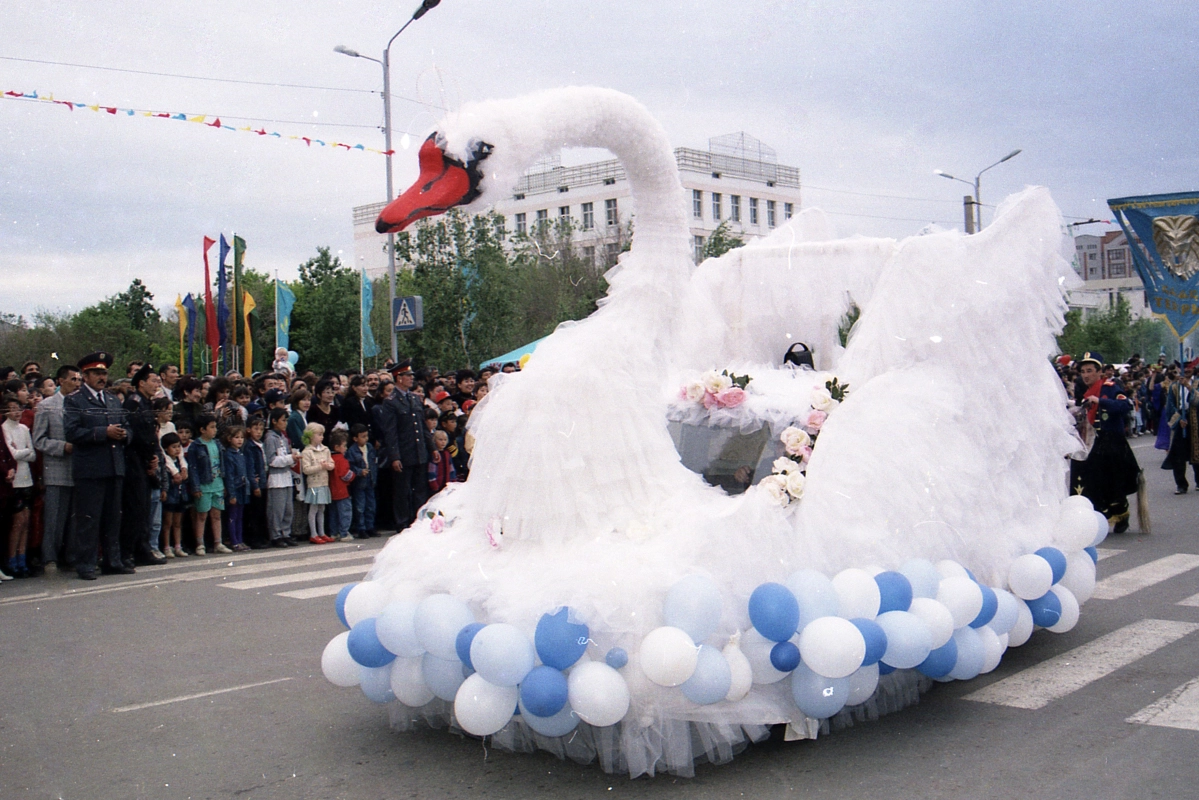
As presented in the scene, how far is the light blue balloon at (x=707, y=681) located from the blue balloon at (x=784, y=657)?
0.25 metres

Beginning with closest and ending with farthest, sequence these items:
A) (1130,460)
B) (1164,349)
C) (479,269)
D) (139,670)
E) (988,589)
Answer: (988,589), (139,670), (1130,460), (479,269), (1164,349)

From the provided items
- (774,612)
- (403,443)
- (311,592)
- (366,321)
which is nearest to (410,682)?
(774,612)

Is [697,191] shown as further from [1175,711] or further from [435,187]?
[1175,711]

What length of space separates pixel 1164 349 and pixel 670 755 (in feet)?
162

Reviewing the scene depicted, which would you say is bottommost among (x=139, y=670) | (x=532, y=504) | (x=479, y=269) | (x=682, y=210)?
(x=139, y=670)

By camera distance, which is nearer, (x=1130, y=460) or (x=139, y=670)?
(x=139, y=670)

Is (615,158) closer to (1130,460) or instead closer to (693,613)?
(693,613)

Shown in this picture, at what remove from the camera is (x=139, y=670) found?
609 cm

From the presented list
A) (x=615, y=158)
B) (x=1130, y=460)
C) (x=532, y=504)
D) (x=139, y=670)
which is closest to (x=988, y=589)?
(x=532, y=504)

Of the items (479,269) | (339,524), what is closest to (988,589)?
(339,524)

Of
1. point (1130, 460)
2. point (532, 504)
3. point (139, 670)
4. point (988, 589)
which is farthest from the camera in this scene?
point (1130, 460)

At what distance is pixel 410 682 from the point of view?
168 inches

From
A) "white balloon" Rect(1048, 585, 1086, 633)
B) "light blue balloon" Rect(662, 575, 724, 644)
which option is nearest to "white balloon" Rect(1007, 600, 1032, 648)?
"white balloon" Rect(1048, 585, 1086, 633)

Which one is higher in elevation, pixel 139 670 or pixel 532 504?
pixel 532 504
